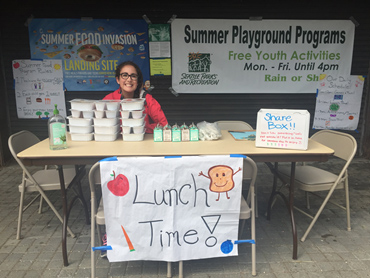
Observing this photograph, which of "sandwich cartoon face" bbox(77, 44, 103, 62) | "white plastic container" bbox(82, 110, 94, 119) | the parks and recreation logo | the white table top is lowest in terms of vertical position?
the white table top

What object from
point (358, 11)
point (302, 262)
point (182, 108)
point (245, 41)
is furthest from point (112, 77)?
point (358, 11)

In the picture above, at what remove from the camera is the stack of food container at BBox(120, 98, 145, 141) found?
264 cm

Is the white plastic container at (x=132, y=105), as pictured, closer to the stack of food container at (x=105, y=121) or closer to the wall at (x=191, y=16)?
the stack of food container at (x=105, y=121)

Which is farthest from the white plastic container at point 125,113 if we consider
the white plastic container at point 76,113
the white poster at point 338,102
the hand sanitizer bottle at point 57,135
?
the white poster at point 338,102

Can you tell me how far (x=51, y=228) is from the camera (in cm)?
305

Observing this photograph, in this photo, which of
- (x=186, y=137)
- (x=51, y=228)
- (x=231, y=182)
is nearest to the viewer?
(x=231, y=182)

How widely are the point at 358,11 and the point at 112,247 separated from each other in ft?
18.8

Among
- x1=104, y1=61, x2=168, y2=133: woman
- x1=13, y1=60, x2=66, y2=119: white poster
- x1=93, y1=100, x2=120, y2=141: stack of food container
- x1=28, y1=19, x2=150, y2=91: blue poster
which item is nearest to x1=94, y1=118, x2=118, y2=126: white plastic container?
x1=93, y1=100, x2=120, y2=141: stack of food container

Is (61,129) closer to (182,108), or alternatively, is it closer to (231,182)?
(231,182)

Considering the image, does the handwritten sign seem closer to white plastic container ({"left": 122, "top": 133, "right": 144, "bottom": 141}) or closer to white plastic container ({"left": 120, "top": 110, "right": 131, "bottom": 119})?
white plastic container ({"left": 122, "top": 133, "right": 144, "bottom": 141})

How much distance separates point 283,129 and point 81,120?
1.89 metres

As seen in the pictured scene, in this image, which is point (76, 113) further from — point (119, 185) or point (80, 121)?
point (119, 185)

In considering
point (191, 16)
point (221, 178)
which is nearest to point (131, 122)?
point (221, 178)

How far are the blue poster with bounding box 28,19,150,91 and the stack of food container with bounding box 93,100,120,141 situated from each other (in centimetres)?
257
